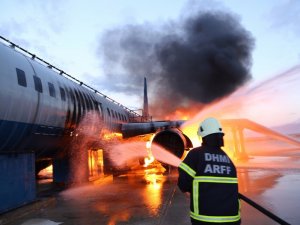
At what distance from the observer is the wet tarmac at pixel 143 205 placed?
28.9ft

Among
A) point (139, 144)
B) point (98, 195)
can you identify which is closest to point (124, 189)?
point (98, 195)

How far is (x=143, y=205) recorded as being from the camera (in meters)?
A: 10.8

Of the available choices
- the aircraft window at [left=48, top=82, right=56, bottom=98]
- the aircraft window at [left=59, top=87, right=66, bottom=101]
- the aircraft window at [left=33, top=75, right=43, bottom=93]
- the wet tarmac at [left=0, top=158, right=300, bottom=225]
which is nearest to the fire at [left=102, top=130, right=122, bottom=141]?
the wet tarmac at [left=0, top=158, right=300, bottom=225]

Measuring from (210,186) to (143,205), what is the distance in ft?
22.9

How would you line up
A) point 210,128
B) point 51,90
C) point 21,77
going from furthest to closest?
point 51,90 → point 21,77 → point 210,128

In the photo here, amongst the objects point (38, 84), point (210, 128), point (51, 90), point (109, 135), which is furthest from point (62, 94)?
point (210, 128)

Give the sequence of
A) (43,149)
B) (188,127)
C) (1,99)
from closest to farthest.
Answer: (1,99), (43,149), (188,127)

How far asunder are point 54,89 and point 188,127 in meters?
9.13

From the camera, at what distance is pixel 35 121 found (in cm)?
1141

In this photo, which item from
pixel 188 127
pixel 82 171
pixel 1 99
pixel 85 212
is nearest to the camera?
pixel 1 99

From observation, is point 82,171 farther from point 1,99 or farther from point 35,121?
point 1,99

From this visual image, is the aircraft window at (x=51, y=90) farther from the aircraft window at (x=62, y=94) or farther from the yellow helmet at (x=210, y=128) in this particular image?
the yellow helmet at (x=210, y=128)

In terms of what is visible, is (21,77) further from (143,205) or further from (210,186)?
(210,186)

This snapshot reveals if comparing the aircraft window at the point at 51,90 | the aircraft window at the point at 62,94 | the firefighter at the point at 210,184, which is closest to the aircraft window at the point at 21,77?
the aircraft window at the point at 51,90
